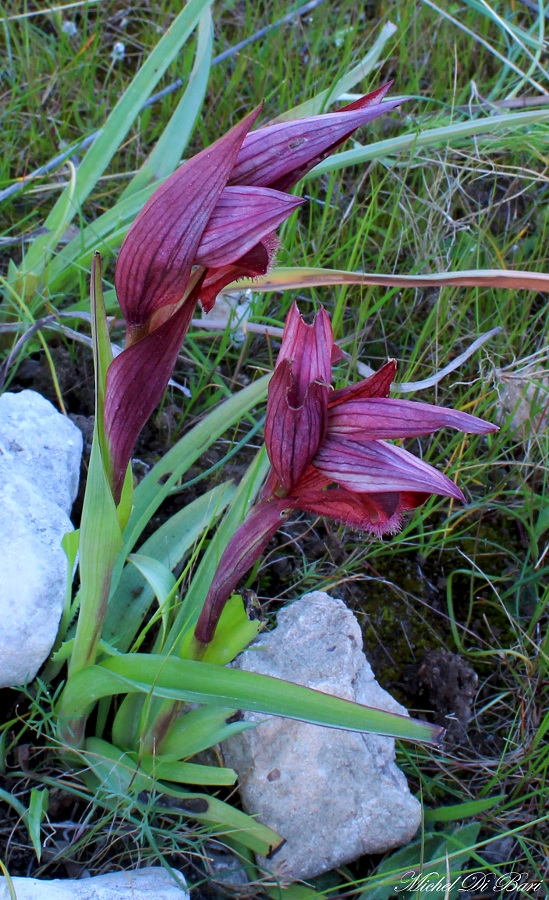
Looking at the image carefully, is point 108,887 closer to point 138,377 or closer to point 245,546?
point 245,546

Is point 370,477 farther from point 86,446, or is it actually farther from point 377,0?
point 377,0

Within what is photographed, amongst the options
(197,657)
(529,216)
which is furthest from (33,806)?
(529,216)

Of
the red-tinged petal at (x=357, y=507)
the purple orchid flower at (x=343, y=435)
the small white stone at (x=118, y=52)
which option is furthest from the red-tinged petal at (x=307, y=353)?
the small white stone at (x=118, y=52)

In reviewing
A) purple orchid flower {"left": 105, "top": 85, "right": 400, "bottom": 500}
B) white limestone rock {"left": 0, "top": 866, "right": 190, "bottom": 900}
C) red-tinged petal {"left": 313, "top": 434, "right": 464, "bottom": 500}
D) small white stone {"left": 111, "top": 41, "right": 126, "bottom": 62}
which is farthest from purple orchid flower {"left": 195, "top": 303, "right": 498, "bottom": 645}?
small white stone {"left": 111, "top": 41, "right": 126, "bottom": 62}

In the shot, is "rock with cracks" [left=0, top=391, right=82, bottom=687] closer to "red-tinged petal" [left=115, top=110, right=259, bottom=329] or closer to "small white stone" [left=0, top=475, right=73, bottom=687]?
"small white stone" [left=0, top=475, right=73, bottom=687]

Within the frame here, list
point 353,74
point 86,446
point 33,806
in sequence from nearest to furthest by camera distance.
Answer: point 33,806 < point 86,446 < point 353,74

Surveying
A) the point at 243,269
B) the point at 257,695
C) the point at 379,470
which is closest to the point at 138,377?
the point at 243,269

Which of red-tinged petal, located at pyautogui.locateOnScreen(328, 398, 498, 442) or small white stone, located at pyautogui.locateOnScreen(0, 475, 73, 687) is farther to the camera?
small white stone, located at pyautogui.locateOnScreen(0, 475, 73, 687)

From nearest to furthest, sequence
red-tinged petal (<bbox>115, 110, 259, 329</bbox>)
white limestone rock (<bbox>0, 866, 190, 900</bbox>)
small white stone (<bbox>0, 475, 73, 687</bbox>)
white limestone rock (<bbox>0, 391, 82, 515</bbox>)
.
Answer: red-tinged petal (<bbox>115, 110, 259, 329</bbox>), white limestone rock (<bbox>0, 866, 190, 900</bbox>), small white stone (<bbox>0, 475, 73, 687</bbox>), white limestone rock (<bbox>0, 391, 82, 515</bbox>)
